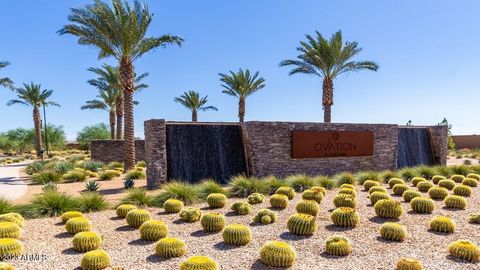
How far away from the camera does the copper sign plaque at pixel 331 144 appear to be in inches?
672

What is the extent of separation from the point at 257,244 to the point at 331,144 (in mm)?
11773

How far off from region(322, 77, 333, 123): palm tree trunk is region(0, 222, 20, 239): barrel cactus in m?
22.8

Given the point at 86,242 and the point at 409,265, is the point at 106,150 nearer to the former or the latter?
the point at 86,242

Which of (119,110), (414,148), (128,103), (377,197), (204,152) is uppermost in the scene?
(119,110)

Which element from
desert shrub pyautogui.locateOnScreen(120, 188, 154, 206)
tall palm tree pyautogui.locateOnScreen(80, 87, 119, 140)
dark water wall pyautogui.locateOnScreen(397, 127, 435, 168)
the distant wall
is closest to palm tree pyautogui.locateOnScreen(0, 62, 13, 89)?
tall palm tree pyautogui.locateOnScreen(80, 87, 119, 140)

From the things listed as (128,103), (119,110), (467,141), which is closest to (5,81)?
(119,110)

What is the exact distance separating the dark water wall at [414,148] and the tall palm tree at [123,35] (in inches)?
607

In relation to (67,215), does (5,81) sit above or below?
above

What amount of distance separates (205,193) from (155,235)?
15.2ft

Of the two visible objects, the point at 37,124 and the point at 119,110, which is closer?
the point at 119,110

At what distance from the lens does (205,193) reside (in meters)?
12.2

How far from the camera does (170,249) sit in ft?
21.5

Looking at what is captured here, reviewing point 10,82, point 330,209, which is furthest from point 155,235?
point 10,82

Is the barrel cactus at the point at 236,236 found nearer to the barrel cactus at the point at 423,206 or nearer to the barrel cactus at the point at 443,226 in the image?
the barrel cactus at the point at 443,226
